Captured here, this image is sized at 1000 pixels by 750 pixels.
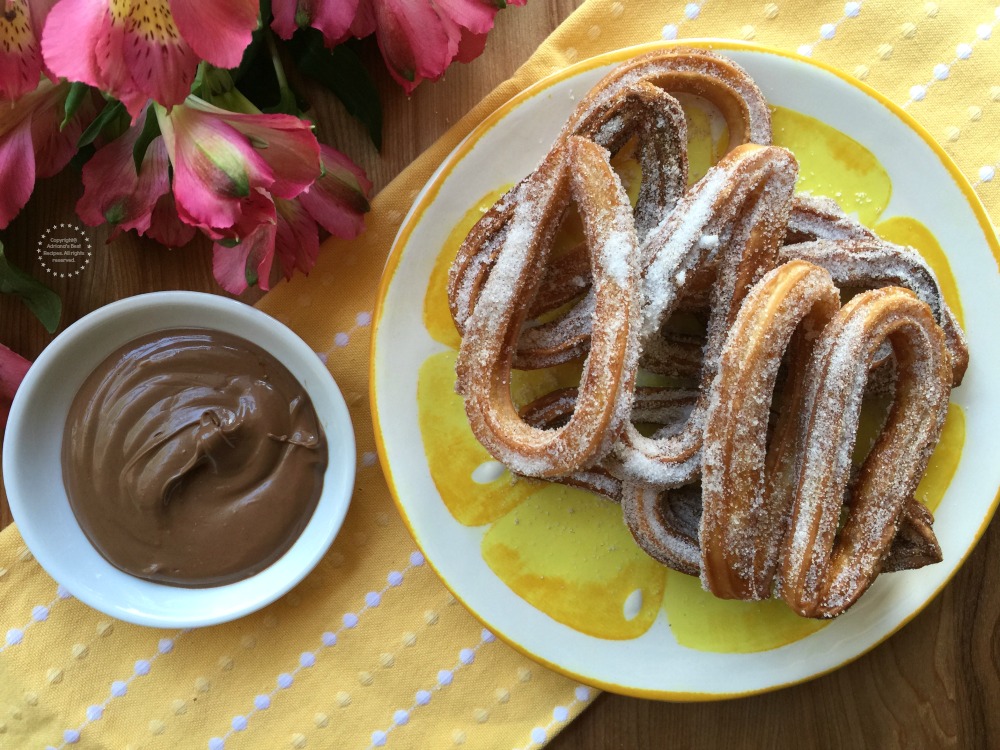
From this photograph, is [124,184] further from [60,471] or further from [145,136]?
[60,471]

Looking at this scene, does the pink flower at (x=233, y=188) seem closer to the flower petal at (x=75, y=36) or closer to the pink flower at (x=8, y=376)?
the flower petal at (x=75, y=36)

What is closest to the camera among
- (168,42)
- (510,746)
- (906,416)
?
(168,42)

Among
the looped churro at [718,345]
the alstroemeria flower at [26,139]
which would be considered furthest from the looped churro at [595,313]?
the alstroemeria flower at [26,139]

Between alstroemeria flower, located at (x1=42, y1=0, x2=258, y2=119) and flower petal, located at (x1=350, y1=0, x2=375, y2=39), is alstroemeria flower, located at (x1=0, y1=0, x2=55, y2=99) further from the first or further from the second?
flower petal, located at (x1=350, y1=0, x2=375, y2=39)

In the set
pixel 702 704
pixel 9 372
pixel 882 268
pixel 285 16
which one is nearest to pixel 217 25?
pixel 285 16

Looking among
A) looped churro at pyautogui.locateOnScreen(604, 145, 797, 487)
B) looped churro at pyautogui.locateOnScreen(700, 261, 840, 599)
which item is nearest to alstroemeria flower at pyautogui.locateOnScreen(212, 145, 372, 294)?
looped churro at pyautogui.locateOnScreen(604, 145, 797, 487)

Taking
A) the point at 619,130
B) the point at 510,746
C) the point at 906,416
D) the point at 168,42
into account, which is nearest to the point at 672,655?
the point at 510,746

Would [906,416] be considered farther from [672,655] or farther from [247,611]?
[247,611]

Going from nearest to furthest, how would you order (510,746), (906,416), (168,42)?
(168,42), (906,416), (510,746)
